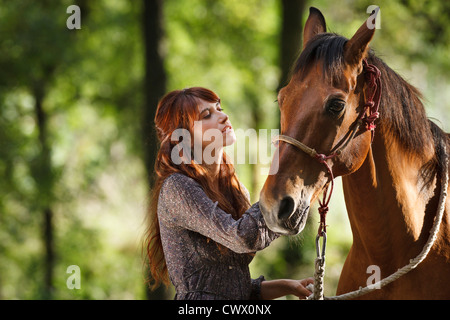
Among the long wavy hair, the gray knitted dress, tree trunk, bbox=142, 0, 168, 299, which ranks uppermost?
tree trunk, bbox=142, 0, 168, 299

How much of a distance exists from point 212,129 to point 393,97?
973mm

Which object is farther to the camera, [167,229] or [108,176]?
[108,176]

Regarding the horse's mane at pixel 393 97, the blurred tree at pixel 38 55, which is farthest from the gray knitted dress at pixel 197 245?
the blurred tree at pixel 38 55

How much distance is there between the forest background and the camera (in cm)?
922

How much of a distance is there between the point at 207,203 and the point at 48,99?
10.9m

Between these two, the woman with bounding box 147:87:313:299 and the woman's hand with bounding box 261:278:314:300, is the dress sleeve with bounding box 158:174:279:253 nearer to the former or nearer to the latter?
the woman with bounding box 147:87:313:299

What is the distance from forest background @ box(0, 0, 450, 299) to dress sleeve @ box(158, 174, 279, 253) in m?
5.18

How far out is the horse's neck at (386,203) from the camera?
2.61 m

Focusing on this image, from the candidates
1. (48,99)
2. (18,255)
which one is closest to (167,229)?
(48,99)

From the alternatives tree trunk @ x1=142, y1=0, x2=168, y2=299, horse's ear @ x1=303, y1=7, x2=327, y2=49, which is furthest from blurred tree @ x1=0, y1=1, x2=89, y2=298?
horse's ear @ x1=303, y1=7, x2=327, y2=49

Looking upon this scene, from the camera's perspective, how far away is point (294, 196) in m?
2.31

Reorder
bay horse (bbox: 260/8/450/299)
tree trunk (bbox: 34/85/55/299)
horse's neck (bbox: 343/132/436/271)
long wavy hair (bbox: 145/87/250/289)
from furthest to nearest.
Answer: tree trunk (bbox: 34/85/55/299) → long wavy hair (bbox: 145/87/250/289) → horse's neck (bbox: 343/132/436/271) → bay horse (bbox: 260/8/450/299)

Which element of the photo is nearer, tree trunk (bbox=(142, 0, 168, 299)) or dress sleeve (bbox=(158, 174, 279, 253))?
dress sleeve (bbox=(158, 174, 279, 253))
